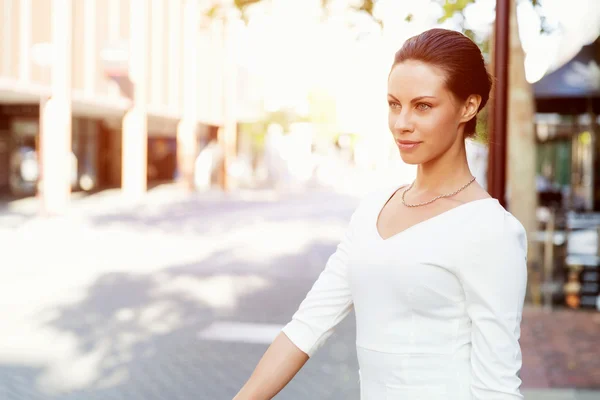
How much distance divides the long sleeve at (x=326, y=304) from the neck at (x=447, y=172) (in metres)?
0.21

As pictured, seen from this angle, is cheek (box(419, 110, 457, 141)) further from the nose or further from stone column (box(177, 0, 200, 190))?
stone column (box(177, 0, 200, 190))

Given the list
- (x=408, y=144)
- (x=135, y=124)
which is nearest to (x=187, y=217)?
(x=135, y=124)

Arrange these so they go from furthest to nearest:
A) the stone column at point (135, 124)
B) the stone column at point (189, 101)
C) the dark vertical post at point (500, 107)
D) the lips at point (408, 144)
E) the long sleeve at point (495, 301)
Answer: the stone column at point (189, 101) < the stone column at point (135, 124) < the dark vertical post at point (500, 107) < the lips at point (408, 144) < the long sleeve at point (495, 301)

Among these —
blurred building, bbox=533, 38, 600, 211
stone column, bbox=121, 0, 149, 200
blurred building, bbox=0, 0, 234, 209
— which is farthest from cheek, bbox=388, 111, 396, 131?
stone column, bbox=121, 0, 149, 200

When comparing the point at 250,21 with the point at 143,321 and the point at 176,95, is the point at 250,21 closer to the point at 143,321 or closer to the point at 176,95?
the point at 143,321

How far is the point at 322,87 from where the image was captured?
67.9 meters

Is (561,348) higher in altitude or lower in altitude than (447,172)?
lower

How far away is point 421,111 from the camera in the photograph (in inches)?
65.2

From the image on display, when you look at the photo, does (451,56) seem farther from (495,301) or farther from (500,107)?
(500,107)

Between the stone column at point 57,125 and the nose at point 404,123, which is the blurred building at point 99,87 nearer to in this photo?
the stone column at point 57,125

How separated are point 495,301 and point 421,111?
41 centimetres

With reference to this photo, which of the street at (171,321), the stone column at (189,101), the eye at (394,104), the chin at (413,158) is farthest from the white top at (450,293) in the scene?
the stone column at (189,101)

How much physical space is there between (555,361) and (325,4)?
582cm

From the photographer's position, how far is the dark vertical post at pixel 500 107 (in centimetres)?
454
